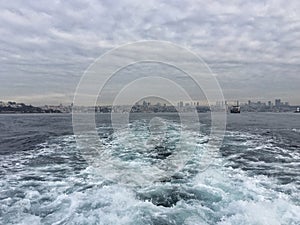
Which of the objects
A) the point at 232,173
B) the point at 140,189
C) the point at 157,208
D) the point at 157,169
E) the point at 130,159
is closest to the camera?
the point at 157,208

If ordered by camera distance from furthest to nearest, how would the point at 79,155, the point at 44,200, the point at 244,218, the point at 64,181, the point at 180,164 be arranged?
the point at 79,155
the point at 180,164
the point at 64,181
the point at 44,200
the point at 244,218

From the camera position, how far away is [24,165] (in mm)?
13234

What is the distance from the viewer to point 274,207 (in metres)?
7.51

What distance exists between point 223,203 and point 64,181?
5926 mm

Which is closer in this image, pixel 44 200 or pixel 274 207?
pixel 274 207

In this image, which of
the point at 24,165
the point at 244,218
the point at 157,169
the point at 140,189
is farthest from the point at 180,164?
the point at 24,165

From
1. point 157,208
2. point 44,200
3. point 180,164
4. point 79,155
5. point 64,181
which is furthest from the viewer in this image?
point 79,155

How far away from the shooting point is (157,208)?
24.5ft

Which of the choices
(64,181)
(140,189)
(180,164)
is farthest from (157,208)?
(180,164)

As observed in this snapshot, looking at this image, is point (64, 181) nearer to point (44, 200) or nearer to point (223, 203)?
point (44, 200)

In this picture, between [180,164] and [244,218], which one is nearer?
[244,218]

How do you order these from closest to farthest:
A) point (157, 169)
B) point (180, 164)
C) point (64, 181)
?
point (64, 181) → point (157, 169) → point (180, 164)

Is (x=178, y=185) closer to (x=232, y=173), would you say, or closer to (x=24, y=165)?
(x=232, y=173)

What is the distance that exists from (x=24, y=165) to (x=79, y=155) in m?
3.19
